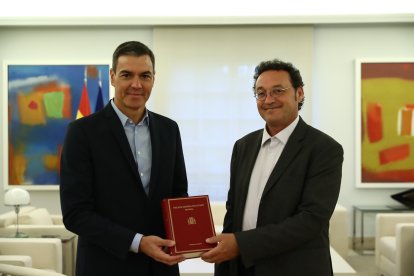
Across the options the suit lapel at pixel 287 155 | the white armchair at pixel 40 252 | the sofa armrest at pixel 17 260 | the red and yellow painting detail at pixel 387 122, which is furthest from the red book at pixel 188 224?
the red and yellow painting detail at pixel 387 122

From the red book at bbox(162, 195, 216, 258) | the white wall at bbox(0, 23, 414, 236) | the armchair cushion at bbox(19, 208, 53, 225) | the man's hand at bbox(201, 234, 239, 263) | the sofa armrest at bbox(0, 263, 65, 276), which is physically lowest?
the armchair cushion at bbox(19, 208, 53, 225)

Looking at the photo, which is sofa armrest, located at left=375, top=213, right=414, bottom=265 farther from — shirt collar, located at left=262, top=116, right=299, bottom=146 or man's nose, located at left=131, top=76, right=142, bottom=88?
man's nose, located at left=131, top=76, right=142, bottom=88

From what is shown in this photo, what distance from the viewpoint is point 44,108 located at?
683 cm

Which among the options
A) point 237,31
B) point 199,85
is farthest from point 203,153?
point 237,31

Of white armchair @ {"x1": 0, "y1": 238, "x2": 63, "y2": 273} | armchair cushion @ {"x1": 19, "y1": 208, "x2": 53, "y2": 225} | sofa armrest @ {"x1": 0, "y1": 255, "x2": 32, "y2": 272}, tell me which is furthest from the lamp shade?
sofa armrest @ {"x1": 0, "y1": 255, "x2": 32, "y2": 272}

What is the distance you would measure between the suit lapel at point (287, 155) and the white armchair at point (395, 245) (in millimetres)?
2930

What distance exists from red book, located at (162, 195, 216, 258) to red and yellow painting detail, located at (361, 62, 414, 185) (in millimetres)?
4971

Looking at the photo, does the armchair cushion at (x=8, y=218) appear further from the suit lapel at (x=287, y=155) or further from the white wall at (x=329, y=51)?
the suit lapel at (x=287, y=155)

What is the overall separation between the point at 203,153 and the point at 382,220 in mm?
2425

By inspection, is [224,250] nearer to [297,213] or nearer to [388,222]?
[297,213]

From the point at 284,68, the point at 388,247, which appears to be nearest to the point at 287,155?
the point at 284,68

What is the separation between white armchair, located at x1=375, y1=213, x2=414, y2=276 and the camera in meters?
4.67

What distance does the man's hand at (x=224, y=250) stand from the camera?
2111 millimetres

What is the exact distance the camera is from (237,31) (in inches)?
265
